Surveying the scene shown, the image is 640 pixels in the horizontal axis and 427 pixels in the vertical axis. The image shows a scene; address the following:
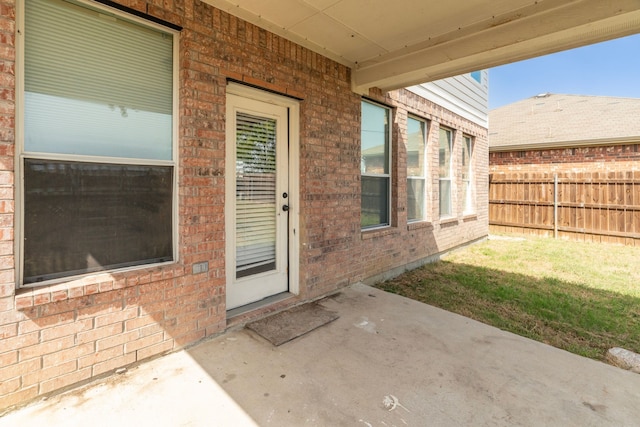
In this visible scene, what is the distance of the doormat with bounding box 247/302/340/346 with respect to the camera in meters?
2.91

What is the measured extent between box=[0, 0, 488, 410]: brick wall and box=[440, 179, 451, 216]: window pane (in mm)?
2604

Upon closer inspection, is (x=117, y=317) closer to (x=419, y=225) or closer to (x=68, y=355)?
(x=68, y=355)

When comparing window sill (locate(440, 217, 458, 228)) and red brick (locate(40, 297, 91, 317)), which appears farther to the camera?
window sill (locate(440, 217, 458, 228))

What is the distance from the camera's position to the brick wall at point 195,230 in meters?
1.94

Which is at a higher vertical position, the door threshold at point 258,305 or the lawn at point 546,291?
the door threshold at point 258,305

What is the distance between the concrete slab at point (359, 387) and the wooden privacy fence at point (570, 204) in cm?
774

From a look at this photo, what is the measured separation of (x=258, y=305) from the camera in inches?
132

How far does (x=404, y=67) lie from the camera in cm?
376

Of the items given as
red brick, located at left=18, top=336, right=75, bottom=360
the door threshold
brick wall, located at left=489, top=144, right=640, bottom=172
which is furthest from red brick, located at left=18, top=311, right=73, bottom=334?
brick wall, located at left=489, top=144, right=640, bottom=172

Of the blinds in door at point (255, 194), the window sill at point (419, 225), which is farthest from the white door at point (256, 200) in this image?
the window sill at point (419, 225)

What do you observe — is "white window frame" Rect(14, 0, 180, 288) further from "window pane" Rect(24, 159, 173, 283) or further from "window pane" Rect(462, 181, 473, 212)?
"window pane" Rect(462, 181, 473, 212)

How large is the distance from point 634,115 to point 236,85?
12.6 m

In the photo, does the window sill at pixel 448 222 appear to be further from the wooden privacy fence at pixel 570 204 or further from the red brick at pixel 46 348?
the red brick at pixel 46 348

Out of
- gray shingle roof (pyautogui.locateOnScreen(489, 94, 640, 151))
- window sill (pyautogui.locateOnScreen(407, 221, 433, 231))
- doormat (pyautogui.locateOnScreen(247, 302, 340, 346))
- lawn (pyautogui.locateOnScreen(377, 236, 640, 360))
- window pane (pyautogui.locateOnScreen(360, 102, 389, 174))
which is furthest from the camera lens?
gray shingle roof (pyautogui.locateOnScreen(489, 94, 640, 151))
